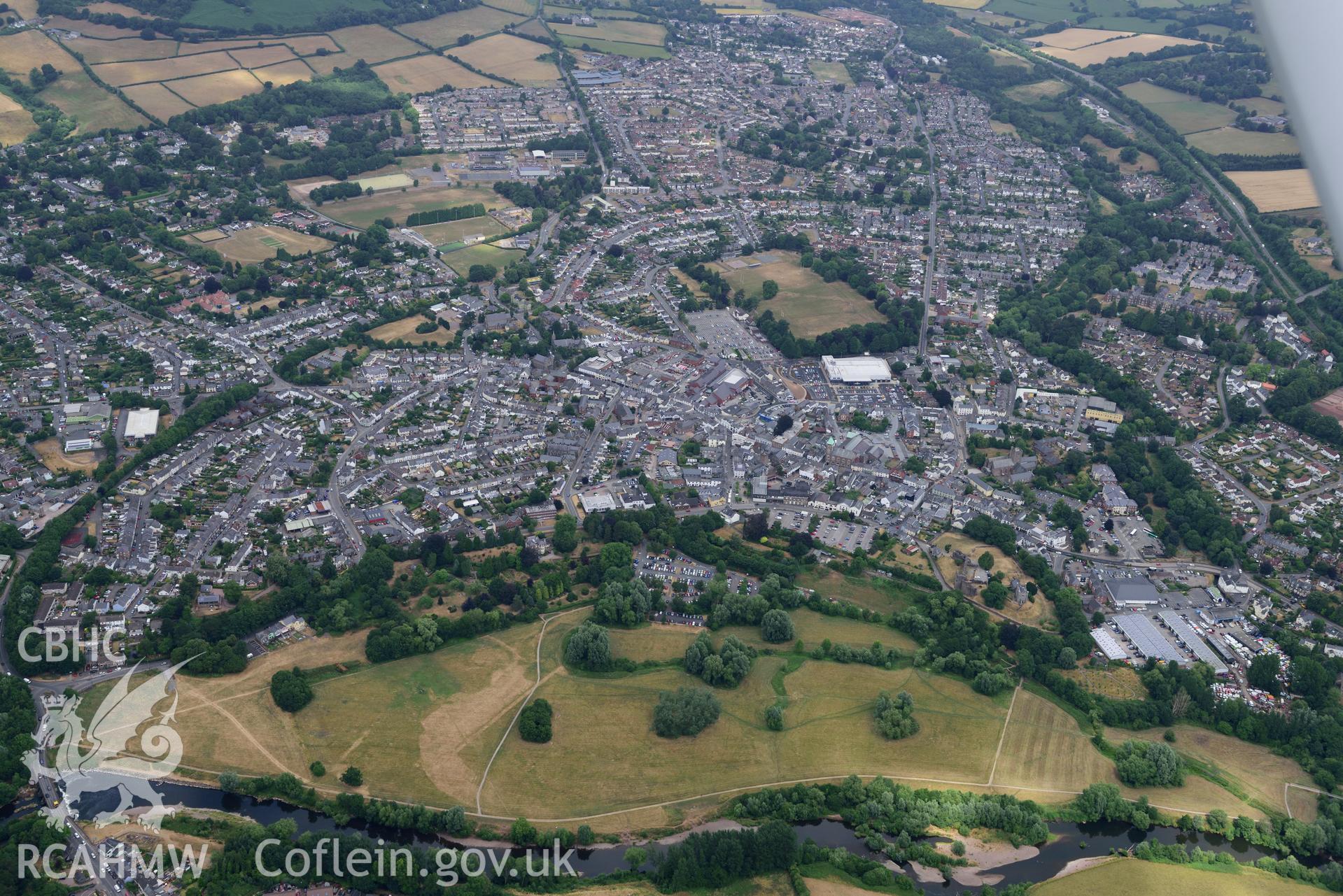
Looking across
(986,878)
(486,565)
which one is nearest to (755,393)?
(486,565)

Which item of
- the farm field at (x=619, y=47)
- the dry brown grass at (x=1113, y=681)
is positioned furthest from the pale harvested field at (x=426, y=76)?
the dry brown grass at (x=1113, y=681)

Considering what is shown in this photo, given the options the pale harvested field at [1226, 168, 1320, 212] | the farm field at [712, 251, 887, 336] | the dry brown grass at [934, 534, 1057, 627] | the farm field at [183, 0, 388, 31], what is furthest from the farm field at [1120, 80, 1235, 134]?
the farm field at [183, 0, 388, 31]

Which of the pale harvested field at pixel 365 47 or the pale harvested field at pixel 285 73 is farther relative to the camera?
the pale harvested field at pixel 365 47

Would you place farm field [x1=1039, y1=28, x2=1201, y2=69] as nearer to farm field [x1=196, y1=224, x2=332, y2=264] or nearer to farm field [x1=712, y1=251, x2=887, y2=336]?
farm field [x1=712, y1=251, x2=887, y2=336]

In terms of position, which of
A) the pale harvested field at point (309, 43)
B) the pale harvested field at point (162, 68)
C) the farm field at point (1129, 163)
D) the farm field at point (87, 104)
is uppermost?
the farm field at point (1129, 163)

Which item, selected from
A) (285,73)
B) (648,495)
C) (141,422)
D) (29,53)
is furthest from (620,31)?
(648,495)

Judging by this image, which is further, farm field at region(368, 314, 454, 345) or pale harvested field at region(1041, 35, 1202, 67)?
pale harvested field at region(1041, 35, 1202, 67)

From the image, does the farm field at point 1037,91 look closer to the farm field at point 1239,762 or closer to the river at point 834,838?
the farm field at point 1239,762
